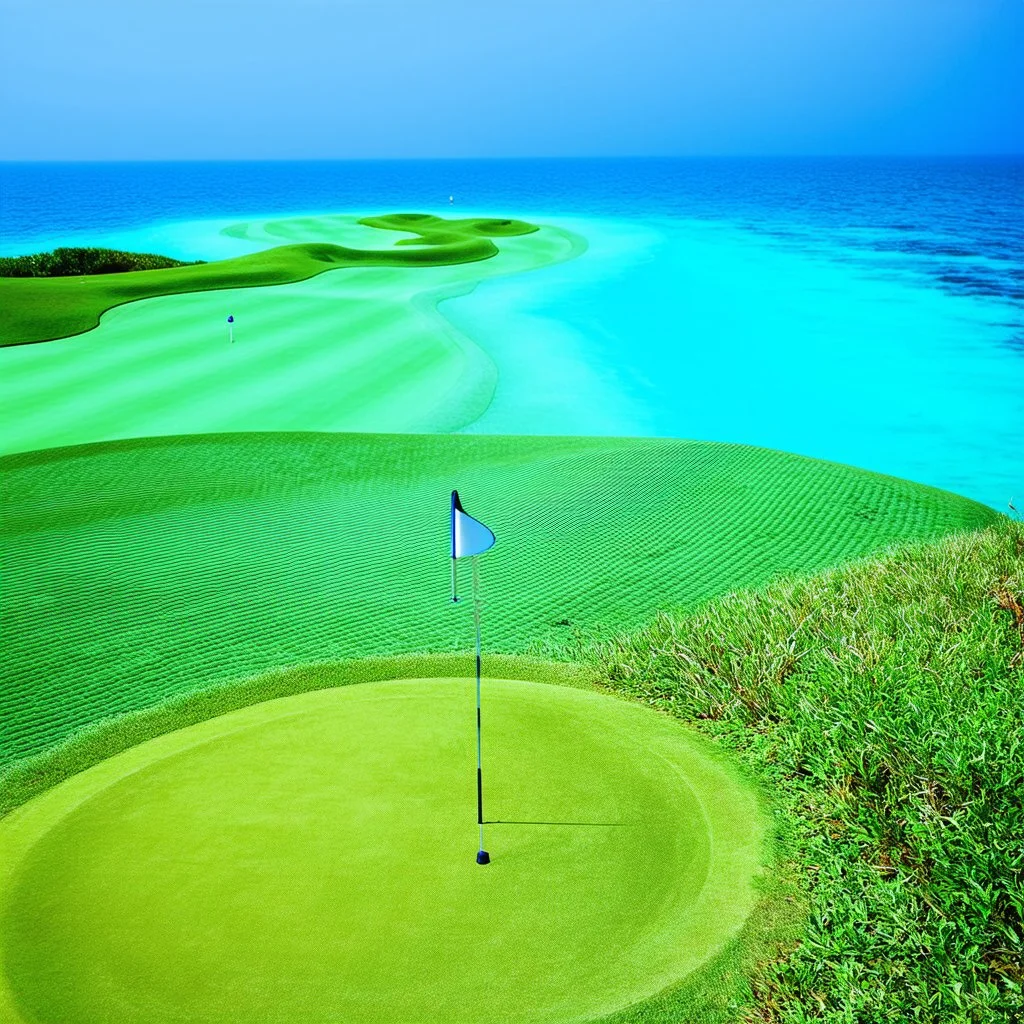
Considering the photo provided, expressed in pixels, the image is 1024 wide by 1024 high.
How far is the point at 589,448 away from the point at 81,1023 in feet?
29.4

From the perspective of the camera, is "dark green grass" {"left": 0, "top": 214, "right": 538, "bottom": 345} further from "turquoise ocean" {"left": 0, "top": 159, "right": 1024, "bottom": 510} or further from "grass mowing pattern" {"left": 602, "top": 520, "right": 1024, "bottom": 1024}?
"grass mowing pattern" {"left": 602, "top": 520, "right": 1024, "bottom": 1024}

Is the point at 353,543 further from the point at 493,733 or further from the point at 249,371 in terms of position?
the point at 249,371

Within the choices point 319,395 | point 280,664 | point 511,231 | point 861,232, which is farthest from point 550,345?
point 861,232

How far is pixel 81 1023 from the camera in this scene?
9.61ft

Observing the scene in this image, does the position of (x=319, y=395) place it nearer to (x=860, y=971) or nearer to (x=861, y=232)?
(x=860, y=971)

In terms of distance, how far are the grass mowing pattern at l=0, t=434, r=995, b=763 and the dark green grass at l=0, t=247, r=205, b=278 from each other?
59.1 feet

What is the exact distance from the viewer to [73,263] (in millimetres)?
26578

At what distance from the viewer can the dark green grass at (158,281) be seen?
16.0 meters

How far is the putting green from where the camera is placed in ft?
9.89

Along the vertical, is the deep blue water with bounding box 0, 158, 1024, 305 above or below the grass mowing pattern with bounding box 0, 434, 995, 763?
below

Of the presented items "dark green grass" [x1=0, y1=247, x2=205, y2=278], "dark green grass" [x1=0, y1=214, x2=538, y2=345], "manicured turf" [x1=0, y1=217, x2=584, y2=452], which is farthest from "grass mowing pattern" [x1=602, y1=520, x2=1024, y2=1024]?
"dark green grass" [x1=0, y1=247, x2=205, y2=278]

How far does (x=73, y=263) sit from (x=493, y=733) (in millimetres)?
26295

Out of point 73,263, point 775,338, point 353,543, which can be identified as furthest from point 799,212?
point 353,543

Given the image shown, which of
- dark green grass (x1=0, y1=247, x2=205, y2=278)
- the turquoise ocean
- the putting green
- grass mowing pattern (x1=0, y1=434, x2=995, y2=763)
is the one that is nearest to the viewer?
the putting green
